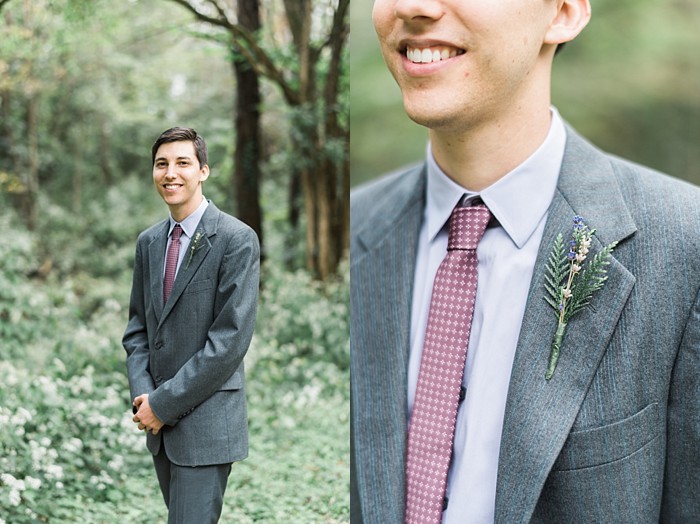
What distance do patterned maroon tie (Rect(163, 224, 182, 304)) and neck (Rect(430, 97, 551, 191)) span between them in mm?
600

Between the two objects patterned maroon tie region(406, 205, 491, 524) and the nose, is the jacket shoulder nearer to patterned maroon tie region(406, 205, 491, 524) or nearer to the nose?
patterned maroon tie region(406, 205, 491, 524)

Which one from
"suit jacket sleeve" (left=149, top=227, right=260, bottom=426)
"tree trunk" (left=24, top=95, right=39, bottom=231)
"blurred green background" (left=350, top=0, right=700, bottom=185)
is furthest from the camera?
"blurred green background" (left=350, top=0, right=700, bottom=185)

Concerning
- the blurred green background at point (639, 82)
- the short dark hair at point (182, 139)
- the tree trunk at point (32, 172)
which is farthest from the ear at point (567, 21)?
the blurred green background at point (639, 82)

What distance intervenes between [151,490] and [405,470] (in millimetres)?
691

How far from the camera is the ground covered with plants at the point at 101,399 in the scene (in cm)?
183

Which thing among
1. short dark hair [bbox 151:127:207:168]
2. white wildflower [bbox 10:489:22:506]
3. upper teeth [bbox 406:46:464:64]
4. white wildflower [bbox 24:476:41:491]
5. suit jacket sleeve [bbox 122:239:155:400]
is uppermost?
upper teeth [bbox 406:46:464:64]

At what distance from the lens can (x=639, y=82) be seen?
10.2 feet

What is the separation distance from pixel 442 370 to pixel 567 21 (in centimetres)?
73

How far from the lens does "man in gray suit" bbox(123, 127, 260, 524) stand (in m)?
1.54

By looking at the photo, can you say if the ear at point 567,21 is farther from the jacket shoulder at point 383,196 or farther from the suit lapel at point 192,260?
the suit lapel at point 192,260

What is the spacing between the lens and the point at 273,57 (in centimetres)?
249

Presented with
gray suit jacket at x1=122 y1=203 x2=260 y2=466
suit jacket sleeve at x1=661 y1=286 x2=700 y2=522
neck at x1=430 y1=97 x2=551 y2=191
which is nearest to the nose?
neck at x1=430 y1=97 x2=551 y2=191

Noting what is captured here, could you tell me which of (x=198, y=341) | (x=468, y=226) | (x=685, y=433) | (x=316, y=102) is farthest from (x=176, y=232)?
(x=316, y=102)

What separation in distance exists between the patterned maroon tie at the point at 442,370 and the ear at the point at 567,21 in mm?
357
